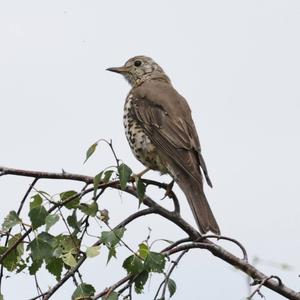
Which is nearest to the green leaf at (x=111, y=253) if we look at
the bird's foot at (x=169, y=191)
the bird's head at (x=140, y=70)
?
the bird's foot at (x=169, y=191)

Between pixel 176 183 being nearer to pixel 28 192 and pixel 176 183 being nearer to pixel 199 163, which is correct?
pixel 199 163

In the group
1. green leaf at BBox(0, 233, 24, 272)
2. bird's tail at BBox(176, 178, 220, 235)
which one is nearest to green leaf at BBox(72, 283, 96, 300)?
green leaf at BBox(0, 233, 24, 272)

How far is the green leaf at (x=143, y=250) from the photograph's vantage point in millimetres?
4364

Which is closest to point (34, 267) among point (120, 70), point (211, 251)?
point (211, 251)

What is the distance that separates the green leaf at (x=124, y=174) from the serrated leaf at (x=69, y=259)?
451mm

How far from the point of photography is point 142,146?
7.76 meters

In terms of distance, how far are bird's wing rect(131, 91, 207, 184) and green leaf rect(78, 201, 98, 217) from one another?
255 centimetres

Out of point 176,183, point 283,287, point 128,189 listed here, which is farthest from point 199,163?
point 283,287

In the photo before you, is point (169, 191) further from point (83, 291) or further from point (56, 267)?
point (83, 291)

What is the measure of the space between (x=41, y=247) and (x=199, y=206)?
8.13ft

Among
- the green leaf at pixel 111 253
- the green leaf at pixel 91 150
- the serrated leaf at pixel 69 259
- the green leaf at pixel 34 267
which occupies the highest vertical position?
→ the green leaf at pixel 91 150

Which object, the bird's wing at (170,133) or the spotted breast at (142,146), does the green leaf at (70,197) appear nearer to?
the bird's wing at (170,133)

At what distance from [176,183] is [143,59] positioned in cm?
Result: 325

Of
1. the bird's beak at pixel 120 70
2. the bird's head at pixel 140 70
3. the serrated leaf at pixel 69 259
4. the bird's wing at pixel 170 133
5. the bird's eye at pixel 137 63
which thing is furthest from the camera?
the bird's eye at pixel 137 63
